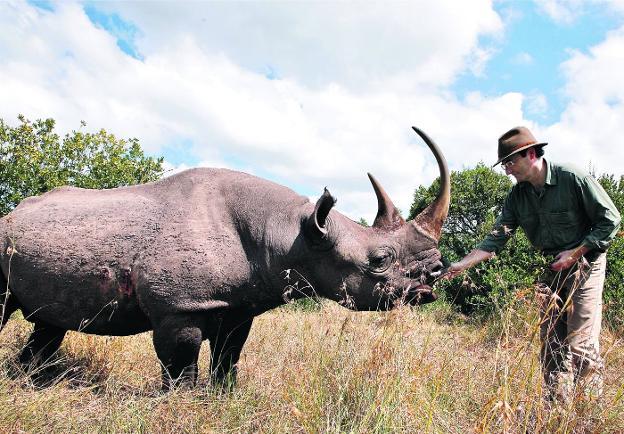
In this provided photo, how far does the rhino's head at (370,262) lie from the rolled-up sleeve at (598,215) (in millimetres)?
1107

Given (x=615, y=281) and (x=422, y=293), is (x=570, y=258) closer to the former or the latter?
(x=422, y=293)

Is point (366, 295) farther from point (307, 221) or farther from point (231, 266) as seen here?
point (231, 266)

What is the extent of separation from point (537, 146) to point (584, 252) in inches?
36.1

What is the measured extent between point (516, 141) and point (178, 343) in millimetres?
3053

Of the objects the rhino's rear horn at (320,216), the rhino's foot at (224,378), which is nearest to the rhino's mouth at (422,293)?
the rhino's rear horn at (320,216)

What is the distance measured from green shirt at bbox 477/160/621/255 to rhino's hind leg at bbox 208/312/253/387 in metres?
2.34

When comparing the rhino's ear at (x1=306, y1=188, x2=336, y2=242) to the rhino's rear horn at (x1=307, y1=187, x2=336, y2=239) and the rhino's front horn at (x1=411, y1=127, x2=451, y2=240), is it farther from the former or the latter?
the rhino's front horn at (x1=411, y1=127, x2=451, y2=240)

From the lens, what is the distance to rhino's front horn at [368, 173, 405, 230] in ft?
15.0

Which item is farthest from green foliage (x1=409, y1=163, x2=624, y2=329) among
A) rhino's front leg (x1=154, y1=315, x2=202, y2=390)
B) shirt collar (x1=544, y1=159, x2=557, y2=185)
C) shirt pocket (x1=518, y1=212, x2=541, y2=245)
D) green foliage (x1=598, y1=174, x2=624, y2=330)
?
rhino's front leg (x1=154, y1=315, x2=202, y2=390)

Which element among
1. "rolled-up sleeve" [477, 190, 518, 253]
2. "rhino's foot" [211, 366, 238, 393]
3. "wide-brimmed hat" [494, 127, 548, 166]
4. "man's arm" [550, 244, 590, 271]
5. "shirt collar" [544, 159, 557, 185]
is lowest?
"rhino's foot" [211, 366, 238, 393]

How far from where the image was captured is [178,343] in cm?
393

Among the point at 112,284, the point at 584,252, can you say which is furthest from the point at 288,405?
the point at 584,252

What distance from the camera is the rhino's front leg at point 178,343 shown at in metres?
3.93

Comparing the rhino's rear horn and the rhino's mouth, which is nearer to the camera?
the rhino's rear horn
